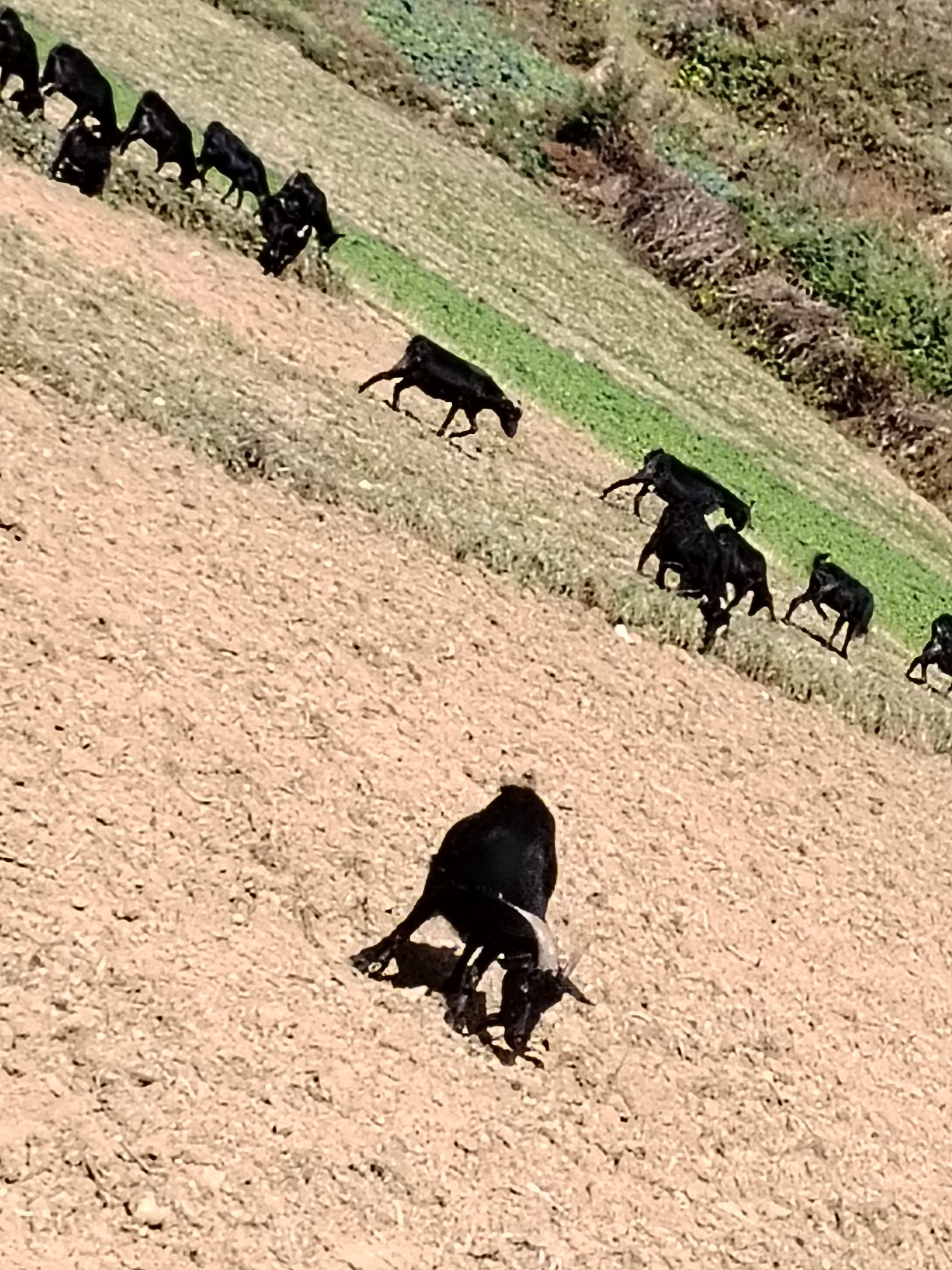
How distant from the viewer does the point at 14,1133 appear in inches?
267

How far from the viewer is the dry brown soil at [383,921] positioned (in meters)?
7.37

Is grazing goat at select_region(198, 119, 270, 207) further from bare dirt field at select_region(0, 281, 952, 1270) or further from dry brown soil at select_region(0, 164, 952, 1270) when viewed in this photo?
dry brown soil at select_region(0, 164, 952, 1270)

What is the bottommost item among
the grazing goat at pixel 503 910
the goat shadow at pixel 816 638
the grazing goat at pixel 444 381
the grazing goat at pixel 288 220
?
the grazing goat at pixel 503 910

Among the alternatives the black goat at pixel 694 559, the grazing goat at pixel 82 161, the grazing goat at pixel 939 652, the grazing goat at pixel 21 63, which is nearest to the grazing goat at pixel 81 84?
the grazing goat at pixel 21 63

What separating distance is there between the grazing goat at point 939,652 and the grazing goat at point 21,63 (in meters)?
11.1

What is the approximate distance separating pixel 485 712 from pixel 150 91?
8963 millimetres

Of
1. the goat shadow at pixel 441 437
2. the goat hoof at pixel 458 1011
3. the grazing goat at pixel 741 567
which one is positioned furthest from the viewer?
the goat shadow at pixel 441 437

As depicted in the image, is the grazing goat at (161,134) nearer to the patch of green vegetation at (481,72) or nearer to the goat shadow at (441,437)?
the goat shadow at (441,437)

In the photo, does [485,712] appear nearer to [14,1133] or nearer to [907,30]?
[14,1133]

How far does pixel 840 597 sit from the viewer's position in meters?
15.4

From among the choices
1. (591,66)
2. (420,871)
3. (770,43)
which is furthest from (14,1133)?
(770,43)

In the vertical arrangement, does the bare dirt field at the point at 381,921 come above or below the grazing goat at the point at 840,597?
below

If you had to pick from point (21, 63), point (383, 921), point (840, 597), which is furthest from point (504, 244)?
point (383, 921)

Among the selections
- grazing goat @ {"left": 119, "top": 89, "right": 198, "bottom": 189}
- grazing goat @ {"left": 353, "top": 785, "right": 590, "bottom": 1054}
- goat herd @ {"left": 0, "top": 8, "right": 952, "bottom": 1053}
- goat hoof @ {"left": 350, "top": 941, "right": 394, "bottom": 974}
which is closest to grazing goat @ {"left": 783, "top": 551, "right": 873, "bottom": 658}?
goat herd @ {"left": 0, "top": 8, "right": 952, "bottom": 1053}
